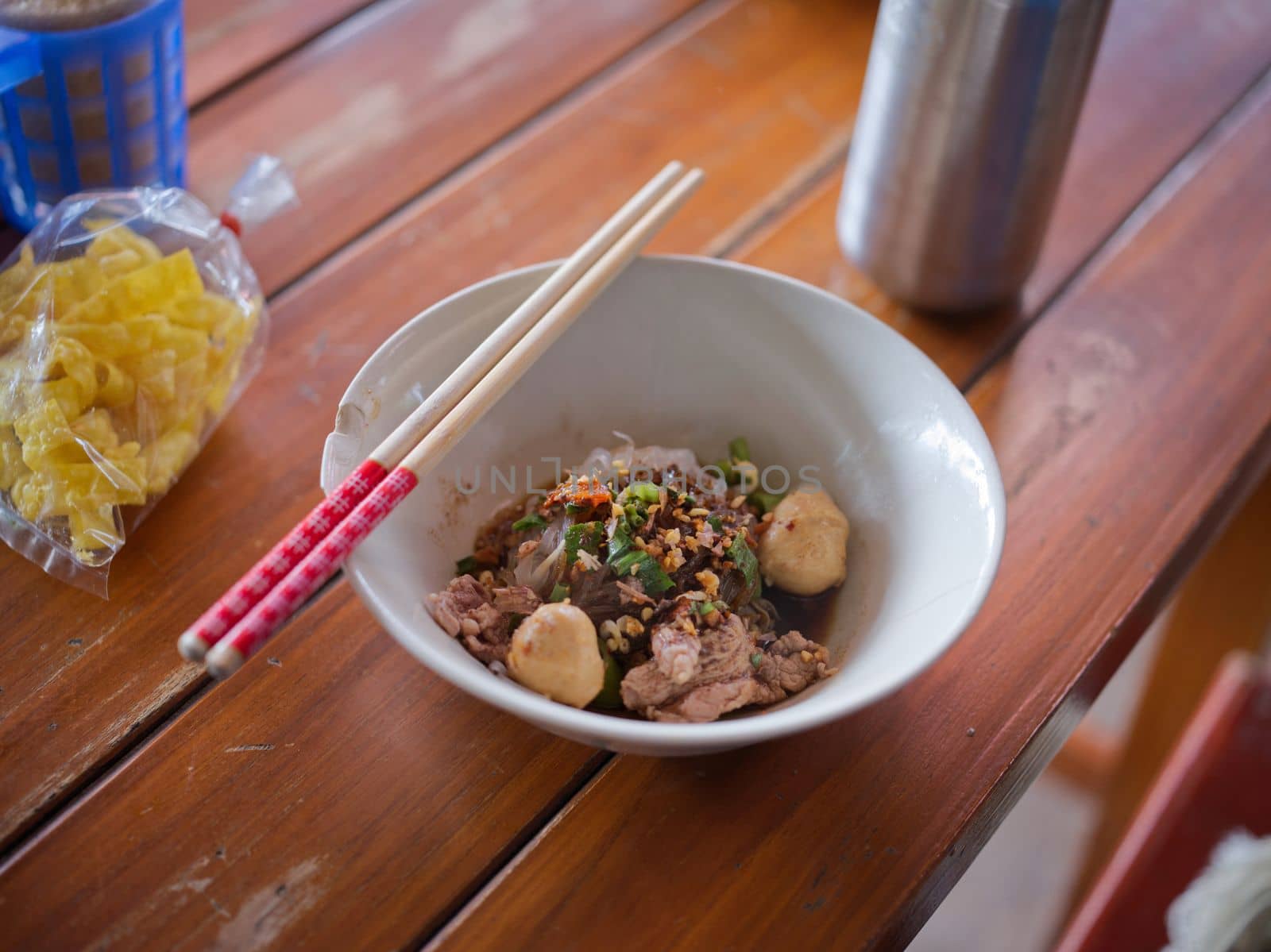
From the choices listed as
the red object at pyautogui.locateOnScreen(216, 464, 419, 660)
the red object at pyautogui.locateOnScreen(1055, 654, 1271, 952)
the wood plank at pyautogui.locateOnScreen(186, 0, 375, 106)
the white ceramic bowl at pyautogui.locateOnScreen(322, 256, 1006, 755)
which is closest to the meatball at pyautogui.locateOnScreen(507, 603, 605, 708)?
the white ceramic bowl at pyautogui.locateOnScreen(322, 256, 1006, 755)

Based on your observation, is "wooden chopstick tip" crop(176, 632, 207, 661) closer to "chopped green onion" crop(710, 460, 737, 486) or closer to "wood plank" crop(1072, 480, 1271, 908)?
"chopped green onion" crop(710, 460, 737, 486)

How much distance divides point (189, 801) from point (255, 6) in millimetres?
1110

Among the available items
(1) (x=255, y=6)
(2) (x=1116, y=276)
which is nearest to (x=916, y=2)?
(2) (x=1116, y=276)

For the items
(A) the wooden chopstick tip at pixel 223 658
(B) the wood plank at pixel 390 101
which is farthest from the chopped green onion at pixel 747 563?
(B) the wood plank at pixel 390 101

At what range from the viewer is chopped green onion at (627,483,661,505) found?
870 mm

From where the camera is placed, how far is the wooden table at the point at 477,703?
79 cm

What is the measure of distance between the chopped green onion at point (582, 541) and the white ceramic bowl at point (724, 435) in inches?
4.3

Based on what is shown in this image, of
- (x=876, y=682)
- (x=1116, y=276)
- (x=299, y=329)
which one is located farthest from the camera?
(x=1116, y=276)

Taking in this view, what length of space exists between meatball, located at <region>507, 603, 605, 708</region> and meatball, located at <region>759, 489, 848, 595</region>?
0.20 metres

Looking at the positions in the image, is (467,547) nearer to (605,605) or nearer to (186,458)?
(605,605)

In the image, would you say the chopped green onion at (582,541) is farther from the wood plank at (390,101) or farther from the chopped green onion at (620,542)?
the wood plank at (390,101)

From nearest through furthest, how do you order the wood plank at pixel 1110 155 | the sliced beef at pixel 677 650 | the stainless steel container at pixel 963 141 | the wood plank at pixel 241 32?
the sliced beef at pixel 677 650 < the stainless steel container at pixel 963 141 < the wood plank at pixel 1110 155 < the wood plank at pixel 241 32

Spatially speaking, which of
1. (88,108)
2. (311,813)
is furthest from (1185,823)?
(88,108)

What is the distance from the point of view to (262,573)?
2.39ft
